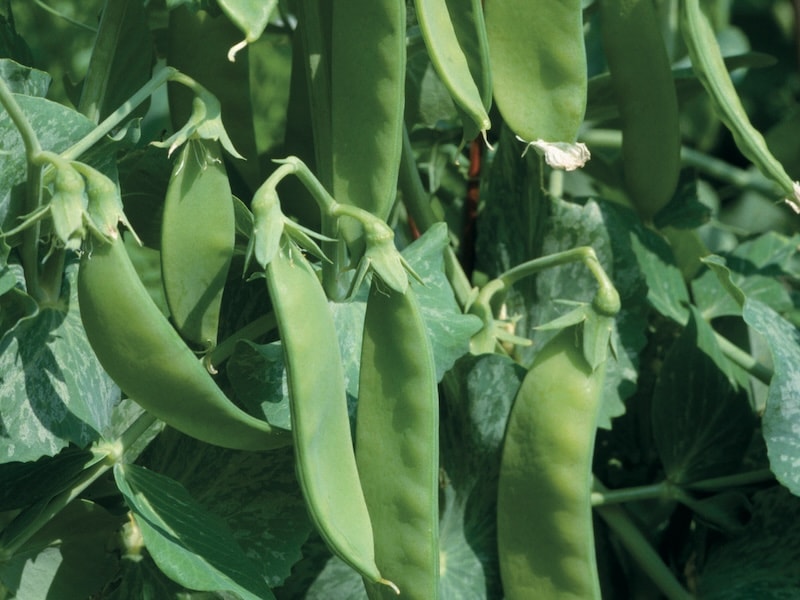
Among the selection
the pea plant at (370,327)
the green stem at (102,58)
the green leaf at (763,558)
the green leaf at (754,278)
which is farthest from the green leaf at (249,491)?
the green leaf at (754,278)

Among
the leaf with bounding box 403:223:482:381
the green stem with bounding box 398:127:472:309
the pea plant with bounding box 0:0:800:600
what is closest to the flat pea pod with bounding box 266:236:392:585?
the pea plant with bounding box 0:0:800:600

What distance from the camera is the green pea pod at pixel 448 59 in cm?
67

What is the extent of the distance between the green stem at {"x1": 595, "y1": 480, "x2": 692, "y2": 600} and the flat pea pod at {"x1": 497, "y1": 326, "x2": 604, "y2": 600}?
0.14 m

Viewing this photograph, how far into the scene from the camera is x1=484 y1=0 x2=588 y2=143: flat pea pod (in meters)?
0.75

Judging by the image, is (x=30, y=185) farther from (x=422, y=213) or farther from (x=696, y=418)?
(x=696, y=418)

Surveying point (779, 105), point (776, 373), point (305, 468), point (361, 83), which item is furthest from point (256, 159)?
point (779, 105)

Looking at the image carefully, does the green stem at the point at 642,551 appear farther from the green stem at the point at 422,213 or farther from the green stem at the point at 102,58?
the green stem at the point at 102,58

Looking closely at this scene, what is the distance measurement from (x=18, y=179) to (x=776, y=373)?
552mm

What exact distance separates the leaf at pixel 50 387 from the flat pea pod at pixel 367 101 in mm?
200

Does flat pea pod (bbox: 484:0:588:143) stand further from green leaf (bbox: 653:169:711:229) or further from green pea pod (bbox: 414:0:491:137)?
green leaf (bbox: 653:169:711:229)

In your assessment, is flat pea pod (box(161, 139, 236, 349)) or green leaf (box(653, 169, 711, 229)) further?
green leaf (box(653, 169, 711, 229))

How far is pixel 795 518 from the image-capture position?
867 mm

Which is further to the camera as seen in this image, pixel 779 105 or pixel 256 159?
pixel 779 105

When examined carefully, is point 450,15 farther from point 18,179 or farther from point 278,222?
point 18,179
